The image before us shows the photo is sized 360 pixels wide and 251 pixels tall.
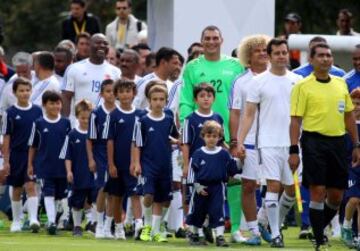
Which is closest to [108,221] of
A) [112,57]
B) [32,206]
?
[32,206]

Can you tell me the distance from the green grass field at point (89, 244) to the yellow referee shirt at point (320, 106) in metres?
1.58

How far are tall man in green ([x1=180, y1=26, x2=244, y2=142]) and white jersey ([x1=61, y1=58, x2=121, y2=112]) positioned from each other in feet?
8.96

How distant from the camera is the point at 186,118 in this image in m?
22.9

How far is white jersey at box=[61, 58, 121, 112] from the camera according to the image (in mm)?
26141

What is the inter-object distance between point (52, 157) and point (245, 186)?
10.7 ft

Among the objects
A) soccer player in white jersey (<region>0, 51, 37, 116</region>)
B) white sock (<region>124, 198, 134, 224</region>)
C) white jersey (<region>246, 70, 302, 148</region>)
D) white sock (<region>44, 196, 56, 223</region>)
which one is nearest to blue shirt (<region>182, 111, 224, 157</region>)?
white jersey (<region>246, 70, 302, 148</region>)

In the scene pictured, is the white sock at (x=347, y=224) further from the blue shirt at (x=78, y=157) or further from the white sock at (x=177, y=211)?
the blue shirt at (x=78, y=157)

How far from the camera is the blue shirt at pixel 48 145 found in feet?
81.7

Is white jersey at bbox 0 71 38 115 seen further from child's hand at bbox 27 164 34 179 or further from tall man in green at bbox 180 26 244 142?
tall man in green at bbox 180 26 244 142

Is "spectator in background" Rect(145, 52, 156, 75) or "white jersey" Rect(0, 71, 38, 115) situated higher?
"spectator in background" Rect(145, 52, 156, 75)

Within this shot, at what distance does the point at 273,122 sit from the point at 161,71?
3.11 meters

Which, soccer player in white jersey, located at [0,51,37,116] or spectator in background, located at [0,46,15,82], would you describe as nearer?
soccer player in white jersey, located at [0,51,37,116]

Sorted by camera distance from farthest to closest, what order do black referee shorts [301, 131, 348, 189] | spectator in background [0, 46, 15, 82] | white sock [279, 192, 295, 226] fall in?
spectator in background [0, 46, 15, 82] → white sock [279, 192, 295, 226] → black referee shorts [301, 131, 348, 189]

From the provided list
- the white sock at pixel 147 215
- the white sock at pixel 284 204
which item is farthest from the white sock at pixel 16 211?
the white sock at pixel 284 204
